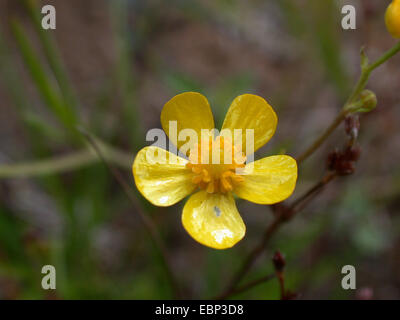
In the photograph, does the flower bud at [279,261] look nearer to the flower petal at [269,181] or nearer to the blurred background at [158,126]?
the flower petal at [269,181]

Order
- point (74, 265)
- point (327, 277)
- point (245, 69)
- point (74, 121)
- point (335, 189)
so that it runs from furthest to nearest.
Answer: point (245, 69) < point (335, 189) < point (327, 277) < point (74, 265) < point (74, 121)

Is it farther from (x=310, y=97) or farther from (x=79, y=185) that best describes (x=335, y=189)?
(x=79, y=185)

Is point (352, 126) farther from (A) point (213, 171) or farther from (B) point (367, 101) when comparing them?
(A) point (213, 171)

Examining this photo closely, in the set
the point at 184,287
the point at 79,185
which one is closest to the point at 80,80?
the point at 79,185

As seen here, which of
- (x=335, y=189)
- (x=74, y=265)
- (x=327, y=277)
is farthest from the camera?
(x=335, y=189)

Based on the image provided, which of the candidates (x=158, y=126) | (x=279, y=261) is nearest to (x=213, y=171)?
(x=279, y=261)

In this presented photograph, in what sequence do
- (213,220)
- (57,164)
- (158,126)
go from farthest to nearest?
(158,126)
(57,164)
(213,220)

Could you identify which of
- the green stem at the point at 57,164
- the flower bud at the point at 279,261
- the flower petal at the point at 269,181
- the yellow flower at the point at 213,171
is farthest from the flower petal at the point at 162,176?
the green stem at the point at 57,164

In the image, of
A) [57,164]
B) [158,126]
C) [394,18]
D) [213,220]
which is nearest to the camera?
[394,18]

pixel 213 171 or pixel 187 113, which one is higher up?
pixel 187 113
